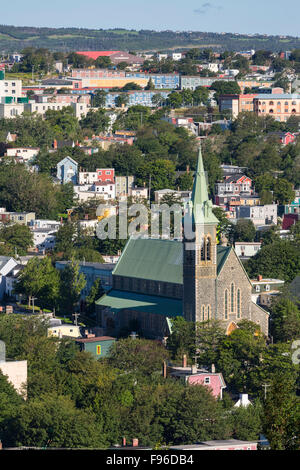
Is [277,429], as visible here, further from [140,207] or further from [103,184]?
[103,184]

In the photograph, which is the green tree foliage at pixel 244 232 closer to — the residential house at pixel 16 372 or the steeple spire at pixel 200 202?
the steeple spire at pixel 200 202

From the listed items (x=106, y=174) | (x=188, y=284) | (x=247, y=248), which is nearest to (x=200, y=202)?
(x=188, y=284)

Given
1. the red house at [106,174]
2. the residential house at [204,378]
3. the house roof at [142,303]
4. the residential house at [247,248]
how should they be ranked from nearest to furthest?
the residential house at [204,378]
the house roof at [142,303]
the residential house at [247,248]
the red house at [106,174]

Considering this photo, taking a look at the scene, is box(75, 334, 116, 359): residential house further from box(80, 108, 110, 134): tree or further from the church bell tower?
box(80, 108, 110, 134): tree

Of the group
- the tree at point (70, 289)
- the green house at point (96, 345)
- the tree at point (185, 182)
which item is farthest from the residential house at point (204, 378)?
the tree at point (185, 182)

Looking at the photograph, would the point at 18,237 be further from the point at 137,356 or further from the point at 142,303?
the point at 137,356

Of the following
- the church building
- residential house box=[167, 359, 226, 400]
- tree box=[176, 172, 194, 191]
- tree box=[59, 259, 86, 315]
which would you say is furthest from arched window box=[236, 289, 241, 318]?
tree box=[176, 172, 194, 191]
